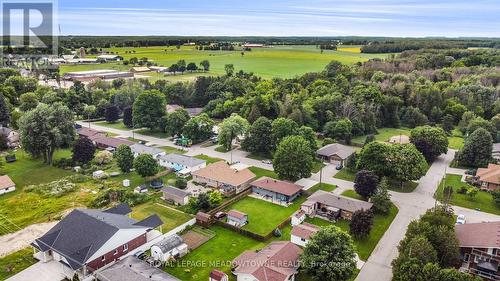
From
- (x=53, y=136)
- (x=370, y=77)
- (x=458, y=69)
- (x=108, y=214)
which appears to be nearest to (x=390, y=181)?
(x=108, y=214)

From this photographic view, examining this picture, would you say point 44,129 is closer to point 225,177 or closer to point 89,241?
point 225,177

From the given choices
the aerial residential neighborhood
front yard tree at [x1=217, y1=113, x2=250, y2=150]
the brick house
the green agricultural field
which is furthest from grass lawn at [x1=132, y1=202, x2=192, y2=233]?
the green agricultural field

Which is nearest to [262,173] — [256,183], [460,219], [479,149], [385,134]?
[256,183]

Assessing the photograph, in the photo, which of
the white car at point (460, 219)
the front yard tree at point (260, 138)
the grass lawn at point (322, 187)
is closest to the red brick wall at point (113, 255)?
the grass lawn at point (322, 187)

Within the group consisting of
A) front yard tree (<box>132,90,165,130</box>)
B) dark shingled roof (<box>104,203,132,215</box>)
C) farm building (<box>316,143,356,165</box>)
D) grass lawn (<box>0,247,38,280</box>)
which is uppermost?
front yard tree (<box>132,90,165,130</box>)

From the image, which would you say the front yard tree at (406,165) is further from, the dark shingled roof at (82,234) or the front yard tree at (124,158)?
the front yard tree at (124,158)

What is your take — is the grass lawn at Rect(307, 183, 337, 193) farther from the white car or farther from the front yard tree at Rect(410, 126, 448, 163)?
the front yard tree at Rect(410, 126, 448, 163)

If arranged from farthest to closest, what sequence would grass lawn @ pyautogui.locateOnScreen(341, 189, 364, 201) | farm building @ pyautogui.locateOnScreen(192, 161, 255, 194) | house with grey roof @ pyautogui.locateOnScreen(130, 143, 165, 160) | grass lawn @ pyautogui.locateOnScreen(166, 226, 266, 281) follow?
1. house with grey roof @ pyautogui.locateOnScreen(130, 143, 165, 160)
2. farm building @ pyautogui.locateOnScreen(192, 161, 255, 194)
3. grass lawn @ pyautogui.locateOnScreen(341, 189, 364, 201)
4. grass lawn @ pyautogui.locateOnScreen(166, 226, 266, 281)
